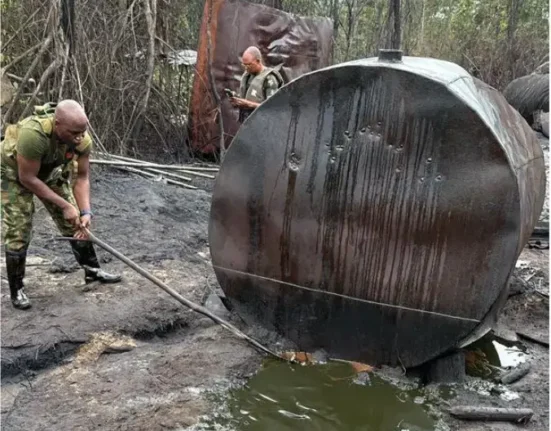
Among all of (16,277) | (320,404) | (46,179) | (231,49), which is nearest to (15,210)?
(46,179)

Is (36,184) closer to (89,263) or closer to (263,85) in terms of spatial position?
Answer: (89,263)

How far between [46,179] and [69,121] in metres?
0.76

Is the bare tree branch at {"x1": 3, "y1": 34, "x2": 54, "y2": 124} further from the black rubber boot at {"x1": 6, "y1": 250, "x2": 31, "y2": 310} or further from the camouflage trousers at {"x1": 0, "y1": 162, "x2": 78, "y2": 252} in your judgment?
the black rubber boot at {"x1": 6, "y1": 250, "x2": 31, "y2": 310}

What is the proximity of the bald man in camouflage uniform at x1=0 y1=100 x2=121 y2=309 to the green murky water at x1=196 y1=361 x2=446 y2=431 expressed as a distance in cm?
184

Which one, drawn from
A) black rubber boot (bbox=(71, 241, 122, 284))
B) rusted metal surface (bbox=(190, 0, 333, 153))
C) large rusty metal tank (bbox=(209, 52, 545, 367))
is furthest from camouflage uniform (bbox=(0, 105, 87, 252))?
rusted metal surface (bbox=(190, 0, 333, 153))

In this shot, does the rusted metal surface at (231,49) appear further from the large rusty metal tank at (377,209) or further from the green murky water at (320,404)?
the green murky water at (320,404)

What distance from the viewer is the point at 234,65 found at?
9883 millimetres

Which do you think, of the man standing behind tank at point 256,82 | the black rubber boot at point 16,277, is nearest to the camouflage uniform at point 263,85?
the man standing behind tank at point 256,82

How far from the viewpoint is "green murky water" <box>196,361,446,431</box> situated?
3.49 meters

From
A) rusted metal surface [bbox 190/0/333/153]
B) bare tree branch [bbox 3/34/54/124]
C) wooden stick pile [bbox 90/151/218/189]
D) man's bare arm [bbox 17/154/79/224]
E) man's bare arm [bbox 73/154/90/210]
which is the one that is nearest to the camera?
man's bare arm [bbox 17/154/79/224]

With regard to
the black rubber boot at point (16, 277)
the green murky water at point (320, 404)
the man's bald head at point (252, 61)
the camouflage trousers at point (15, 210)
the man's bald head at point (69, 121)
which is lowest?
the green murky water at point (320, 404)

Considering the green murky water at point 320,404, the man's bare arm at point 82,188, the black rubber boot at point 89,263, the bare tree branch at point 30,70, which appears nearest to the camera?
the green murky water at point 320,404

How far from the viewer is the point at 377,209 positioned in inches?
151

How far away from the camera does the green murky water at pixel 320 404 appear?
3.49m
